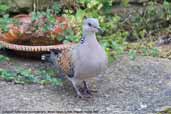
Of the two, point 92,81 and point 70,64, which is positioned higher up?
point 70,64

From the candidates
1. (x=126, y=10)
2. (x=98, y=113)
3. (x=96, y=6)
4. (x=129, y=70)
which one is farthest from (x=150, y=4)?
(x=98, y=113)

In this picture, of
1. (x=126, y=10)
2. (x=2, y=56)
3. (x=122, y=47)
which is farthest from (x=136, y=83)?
(x=126, y=10)

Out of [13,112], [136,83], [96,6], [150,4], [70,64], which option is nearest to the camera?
[13,112]

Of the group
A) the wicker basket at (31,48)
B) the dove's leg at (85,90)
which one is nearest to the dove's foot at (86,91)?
the dove's leg at (85,90)

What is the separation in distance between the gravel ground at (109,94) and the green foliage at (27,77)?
6cm

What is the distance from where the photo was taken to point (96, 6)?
650 cm

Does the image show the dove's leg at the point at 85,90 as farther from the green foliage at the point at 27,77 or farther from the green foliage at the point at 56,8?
the green foliage at the point at 56,8

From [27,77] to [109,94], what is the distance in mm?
756

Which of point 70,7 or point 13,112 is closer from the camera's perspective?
point 13,112

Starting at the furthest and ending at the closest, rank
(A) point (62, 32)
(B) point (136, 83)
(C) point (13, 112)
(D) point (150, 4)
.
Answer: (D) point (150, 4) → (A) point (62, 32) → (B) point (136, 83) → (C) point (13, 112)

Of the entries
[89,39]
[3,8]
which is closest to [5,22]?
[3,8]

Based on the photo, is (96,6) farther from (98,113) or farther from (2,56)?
(98,113)

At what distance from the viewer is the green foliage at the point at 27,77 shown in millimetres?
5164

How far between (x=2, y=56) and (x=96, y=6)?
4.66 feet
